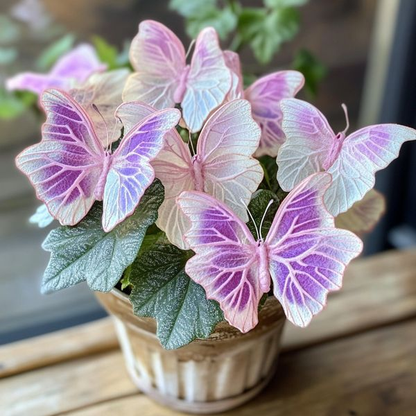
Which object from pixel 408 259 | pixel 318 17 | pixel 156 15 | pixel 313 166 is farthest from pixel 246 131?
pixel 318 17

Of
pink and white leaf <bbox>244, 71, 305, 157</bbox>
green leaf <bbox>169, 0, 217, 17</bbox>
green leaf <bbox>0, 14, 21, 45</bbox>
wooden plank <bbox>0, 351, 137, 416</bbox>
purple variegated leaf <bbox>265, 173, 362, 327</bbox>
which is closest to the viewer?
purple variegated leaf <bbox>265, 173, 362, 327</bbox>

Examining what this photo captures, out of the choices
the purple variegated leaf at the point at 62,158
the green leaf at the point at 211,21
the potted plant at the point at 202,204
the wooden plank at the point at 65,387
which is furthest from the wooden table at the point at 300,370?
the green leaf at the point at 211,21

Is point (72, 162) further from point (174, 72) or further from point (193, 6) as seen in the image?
point (193, 6)

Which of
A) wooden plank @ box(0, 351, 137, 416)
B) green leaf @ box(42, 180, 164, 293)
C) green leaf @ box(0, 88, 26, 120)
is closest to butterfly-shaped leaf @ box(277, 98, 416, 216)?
green leaf @ box(42, 180, 164, 293)

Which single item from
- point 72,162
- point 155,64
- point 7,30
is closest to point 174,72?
point 155,64

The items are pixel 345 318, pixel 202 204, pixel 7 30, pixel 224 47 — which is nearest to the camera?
pixel 202 204

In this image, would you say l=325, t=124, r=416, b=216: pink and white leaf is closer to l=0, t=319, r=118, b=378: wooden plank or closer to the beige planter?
the beige planter

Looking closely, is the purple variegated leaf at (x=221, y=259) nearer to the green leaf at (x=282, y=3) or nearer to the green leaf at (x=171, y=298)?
the green leaf at (x=171, y=298)
